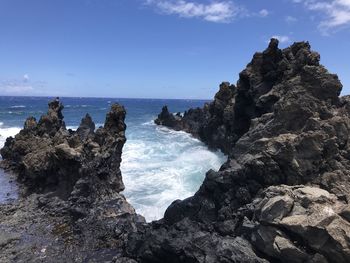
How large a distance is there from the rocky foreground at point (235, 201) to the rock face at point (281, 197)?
4 cm

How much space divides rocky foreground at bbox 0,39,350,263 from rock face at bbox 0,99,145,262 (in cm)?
7

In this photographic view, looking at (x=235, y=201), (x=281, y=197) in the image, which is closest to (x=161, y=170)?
(x=235, y=201)

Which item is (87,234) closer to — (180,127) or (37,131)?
(37,131)

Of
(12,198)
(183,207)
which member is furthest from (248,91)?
(12,198)

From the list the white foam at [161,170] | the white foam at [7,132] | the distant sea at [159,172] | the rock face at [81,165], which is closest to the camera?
the rock face at [81,165]

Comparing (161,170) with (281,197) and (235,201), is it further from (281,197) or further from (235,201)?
(281,197)

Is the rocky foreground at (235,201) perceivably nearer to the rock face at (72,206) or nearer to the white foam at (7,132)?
the rock face at (72,206)

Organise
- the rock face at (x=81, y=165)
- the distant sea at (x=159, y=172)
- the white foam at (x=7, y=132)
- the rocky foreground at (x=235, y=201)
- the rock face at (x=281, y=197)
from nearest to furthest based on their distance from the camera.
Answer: the rock face at (x=281, y=197) < the rocky foreground at (x=235, y=201) < the rock face at (x=81, y=165) < the distant sea at (x=159, y=172) < the white foam at (x=7, y=132)

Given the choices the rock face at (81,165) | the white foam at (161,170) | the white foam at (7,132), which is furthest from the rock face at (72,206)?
the white foam at (7,132)

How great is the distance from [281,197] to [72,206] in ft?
44.8

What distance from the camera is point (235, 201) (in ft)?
59.4

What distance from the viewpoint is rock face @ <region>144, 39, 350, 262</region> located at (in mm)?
13766

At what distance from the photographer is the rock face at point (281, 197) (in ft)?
45.2

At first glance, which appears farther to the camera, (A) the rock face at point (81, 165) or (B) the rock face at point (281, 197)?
(A) the rock face at point (81, 165)
